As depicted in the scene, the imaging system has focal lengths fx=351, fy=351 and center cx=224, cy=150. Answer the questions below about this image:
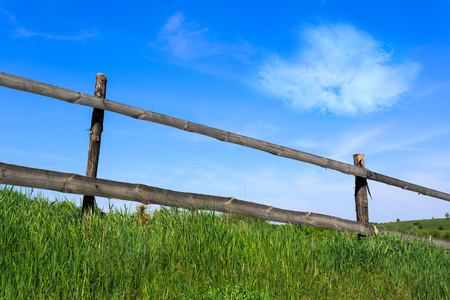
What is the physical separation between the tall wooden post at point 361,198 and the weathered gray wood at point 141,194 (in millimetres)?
1074

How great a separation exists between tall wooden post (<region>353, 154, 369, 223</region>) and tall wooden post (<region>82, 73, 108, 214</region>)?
558 cm

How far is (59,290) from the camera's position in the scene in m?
3.10

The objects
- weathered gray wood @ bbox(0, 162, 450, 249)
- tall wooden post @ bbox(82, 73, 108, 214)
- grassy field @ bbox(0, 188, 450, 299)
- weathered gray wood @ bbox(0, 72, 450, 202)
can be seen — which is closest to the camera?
grassy field @ bbox(0, 188, 450, 299)

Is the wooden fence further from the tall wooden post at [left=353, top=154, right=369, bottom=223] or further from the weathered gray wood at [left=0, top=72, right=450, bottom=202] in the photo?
the tall wooden post at [left=353, top=154, right=369, bottom=223]

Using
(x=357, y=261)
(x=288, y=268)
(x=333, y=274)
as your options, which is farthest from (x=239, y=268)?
(x=357, y=261)

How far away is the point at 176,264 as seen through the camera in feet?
12.6

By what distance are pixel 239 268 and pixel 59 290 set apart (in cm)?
183

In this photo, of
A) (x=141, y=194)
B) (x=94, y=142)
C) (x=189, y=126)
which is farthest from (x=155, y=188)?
(x=189, y=126)

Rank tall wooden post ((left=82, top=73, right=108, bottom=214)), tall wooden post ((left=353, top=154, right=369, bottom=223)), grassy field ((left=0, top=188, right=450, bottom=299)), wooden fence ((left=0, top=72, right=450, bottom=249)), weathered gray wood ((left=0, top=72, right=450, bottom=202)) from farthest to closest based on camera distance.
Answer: tall wooden post ((left=353, top=154, right=369, bottom=223)) < tall wooden post ((left=82, top=73, right=108, bottom=214)) < weathered gray wood ((left=0, top=72, right=450, bottom=202)) < wooden fence ((left=0, top=72, right=450, bottom=249)) < grassy field ((left=0, top=188, right=450, bottom=299))

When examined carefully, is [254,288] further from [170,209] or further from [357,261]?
[357,261]

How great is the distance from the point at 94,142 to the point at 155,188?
113 centimetres

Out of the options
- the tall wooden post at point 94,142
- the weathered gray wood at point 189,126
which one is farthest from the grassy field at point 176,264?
the weathered gray wood at point 189,126

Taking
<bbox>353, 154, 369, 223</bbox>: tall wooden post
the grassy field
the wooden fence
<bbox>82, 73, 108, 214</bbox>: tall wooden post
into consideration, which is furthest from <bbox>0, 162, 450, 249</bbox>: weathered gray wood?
<bbox>353, 154, 369, 223</bbox>: tall wooden post

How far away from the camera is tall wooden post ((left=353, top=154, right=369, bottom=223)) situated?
7.74m
